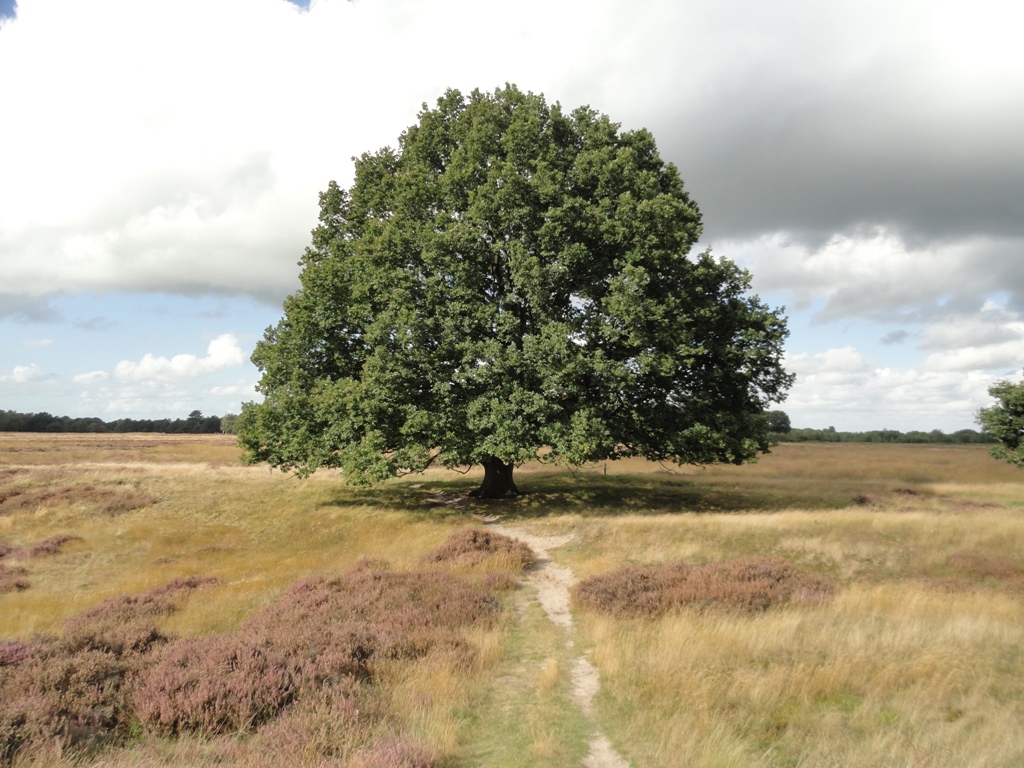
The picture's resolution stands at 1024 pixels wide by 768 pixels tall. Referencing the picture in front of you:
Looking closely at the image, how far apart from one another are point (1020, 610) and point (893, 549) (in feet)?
18.5

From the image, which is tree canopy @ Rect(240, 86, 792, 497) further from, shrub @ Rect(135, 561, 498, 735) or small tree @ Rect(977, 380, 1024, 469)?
small tree @ Rect(977, 380, 1024, 469)

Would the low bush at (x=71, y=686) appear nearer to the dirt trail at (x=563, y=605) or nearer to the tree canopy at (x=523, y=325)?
the dirt trail at (x=563, y=605)

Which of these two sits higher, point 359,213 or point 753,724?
point 359,213

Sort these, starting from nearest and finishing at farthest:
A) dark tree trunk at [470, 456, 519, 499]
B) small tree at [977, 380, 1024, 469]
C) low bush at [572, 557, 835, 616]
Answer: low bush at [572, 557, 835, 616] < dark tree trunk at [470, 456, 519, 499] < small tree at [977, 380, 1024, 469]

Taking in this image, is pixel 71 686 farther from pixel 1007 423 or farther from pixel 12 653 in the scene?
pixel 1007 423

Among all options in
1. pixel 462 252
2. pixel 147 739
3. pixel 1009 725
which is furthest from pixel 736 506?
pixel 147 739

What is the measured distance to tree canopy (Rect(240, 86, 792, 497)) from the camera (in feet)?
80.7

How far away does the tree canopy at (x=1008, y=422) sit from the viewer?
37.2 metres

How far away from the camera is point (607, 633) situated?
431 inches

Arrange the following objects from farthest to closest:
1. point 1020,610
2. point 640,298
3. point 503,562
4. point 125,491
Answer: point 125,491 → point 640,298 → point 503,562 → point 1020,610

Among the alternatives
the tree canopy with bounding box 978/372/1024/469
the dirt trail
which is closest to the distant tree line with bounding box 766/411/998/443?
the tree canopy with bounding box 978/372/1024/469

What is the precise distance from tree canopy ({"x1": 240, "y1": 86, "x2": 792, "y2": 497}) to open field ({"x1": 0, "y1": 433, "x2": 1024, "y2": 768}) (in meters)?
3.94

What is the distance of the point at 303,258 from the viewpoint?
3256cm

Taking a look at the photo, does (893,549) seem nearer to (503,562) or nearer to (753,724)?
(503,562)
